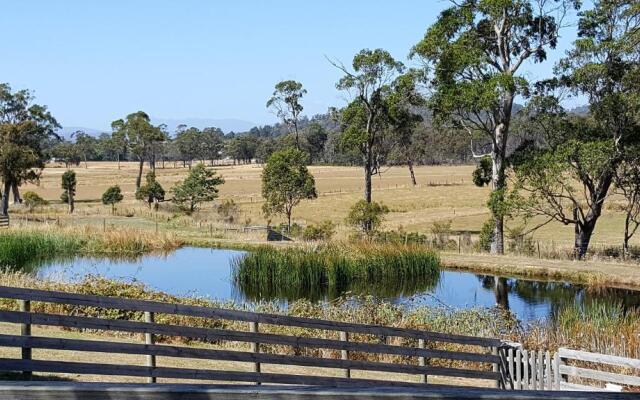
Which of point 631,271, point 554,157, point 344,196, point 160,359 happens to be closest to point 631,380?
point 160,359

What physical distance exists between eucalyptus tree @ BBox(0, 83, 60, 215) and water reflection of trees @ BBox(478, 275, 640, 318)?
42.3 metres

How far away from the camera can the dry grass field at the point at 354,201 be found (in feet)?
165

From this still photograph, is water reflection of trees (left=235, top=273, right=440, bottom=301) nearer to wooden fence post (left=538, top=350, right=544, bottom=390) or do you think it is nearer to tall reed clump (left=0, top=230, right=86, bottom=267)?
tall reed clump (left=0, top=230, right=86, bottom=267)

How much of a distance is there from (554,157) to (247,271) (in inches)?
587

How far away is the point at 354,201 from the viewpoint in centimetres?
7231

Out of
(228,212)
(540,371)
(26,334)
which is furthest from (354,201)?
(26,334)

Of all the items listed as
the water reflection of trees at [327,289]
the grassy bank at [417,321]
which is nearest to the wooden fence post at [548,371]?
the grassy bank at [417,321]

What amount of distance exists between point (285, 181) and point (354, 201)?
25.9 m

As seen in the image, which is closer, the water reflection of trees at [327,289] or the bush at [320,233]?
the water reflection of trees at [327,289]

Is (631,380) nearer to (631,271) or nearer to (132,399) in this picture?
(132,399)

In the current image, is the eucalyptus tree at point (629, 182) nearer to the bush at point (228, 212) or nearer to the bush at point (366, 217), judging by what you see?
the bush at point (366, 217)

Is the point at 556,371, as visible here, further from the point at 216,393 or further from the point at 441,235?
the point at 441,235

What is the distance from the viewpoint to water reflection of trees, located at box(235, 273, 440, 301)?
26.4m

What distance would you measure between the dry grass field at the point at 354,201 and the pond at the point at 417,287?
Answer: 9609 mm
